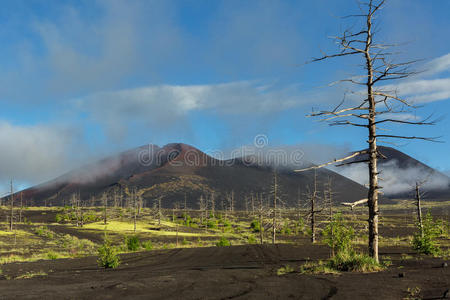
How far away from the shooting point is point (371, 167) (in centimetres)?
1308

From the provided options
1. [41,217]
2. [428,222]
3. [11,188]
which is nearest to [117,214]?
[41,217]

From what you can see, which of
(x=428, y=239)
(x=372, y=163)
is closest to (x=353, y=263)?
(x=372, y=163)

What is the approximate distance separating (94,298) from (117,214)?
106 m

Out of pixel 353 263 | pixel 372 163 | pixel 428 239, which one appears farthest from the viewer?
pixel 428 239

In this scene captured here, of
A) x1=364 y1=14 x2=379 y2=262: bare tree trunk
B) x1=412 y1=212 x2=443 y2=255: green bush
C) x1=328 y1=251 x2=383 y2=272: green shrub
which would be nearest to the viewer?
x1=328 y1=251 x2=383 y2=272: green shrub

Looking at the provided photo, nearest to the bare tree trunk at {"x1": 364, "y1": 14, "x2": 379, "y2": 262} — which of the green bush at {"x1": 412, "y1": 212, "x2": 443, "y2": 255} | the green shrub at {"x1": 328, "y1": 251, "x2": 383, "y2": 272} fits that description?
the green shrub at {"x1": 328, "y1": 251, "x2": 383, "y2": 272}

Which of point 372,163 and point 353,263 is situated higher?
point 372,163

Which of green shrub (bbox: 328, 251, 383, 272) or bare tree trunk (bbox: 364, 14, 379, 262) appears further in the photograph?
bare tree trunk (bbox: 364, 14, 379, 262)

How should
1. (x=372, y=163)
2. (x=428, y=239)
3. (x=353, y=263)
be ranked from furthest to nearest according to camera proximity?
(x=428, y=239), (x=372, y=163), (x=353, y=263)

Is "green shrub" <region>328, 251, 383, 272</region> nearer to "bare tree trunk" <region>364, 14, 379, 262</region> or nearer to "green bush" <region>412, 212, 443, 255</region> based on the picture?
"bare tree trunk" <region>364, 14, 379, 262</region>

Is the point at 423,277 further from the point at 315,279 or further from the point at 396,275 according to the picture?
the point at 315,279

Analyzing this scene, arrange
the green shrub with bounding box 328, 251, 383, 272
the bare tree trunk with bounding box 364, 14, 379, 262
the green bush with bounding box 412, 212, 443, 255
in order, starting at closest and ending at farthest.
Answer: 1. the green shrub with bounding box 328, 251, 383, 272
2. the bare tree trunk with bounding box 364, 14, 379, 262
3. the green bush with bounding box 412, 212, 443, 255

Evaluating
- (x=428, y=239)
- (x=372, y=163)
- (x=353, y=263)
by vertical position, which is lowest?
(x=428, y=239)

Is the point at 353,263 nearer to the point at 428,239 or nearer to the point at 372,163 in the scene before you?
the point at 372,163
